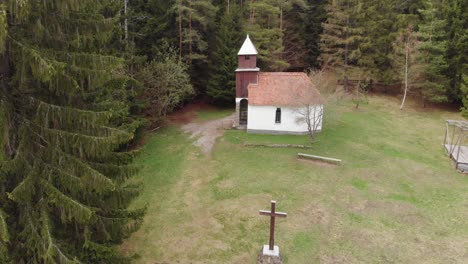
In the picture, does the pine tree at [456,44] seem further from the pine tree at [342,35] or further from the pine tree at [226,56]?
the pine tree at [226,56]

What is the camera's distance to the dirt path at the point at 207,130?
26322 millimetres

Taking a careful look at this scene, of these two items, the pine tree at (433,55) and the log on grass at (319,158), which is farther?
the pine tree at (433,55)

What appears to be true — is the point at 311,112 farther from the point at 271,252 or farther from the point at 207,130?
the point at 271,252

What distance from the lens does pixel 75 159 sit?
26.8 feet

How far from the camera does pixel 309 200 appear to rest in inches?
712

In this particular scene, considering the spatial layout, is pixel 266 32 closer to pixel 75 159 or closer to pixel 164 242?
pixel 164 242

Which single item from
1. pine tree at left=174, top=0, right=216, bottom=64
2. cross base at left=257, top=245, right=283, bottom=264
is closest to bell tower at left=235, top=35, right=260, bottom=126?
pine tree at left=174, top=0, right=216, bottom=64

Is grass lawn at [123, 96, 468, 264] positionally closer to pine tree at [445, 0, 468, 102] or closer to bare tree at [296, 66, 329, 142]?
bare tree at [296, 66, 329, 142]

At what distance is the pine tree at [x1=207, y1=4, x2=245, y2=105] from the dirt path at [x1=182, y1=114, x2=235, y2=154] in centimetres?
332

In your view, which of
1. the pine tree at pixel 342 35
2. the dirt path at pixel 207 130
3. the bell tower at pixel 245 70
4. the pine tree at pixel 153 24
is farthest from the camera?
the pine tree at pixel 342 35

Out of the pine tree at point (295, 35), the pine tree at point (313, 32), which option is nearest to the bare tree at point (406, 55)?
the pine tree at point (313, 32)

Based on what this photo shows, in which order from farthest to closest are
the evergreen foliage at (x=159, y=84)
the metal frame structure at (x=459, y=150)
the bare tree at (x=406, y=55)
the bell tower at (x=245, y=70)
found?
the bare tree at (x=406, y=55) < the bell tower at (x=245, y=70) < the evergreen foliage at (x=159, y=84) < the metal frame structure at (x=459, y=150)

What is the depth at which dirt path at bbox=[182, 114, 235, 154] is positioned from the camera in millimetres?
26322

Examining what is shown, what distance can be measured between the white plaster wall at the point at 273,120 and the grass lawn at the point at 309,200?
3.29ft
